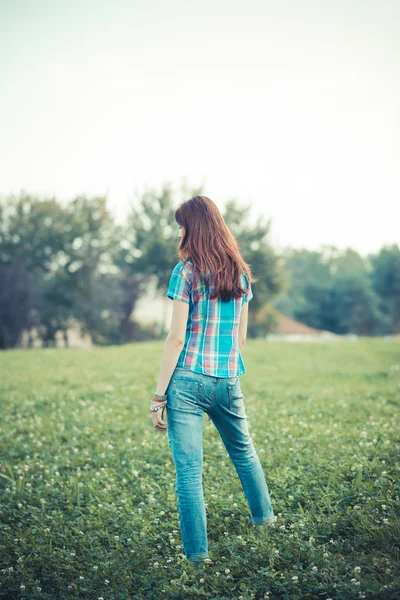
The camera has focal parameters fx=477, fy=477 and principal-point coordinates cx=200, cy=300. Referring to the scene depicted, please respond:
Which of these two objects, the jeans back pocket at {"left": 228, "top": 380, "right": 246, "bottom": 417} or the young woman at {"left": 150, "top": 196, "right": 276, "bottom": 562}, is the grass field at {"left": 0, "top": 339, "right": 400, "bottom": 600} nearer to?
the young woman at {"left": 150, "top": 196, "right": 276, "bottom": 562}

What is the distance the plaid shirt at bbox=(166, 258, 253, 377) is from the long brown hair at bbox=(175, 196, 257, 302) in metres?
0.07

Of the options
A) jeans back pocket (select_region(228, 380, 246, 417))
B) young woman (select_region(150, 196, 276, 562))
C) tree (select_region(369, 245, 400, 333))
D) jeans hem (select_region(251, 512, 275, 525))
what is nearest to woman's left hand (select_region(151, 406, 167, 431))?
young woman (select_region(150, 196, 276, 562))

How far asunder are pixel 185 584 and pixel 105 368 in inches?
416

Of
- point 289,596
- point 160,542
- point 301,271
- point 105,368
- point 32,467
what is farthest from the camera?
point 301,271

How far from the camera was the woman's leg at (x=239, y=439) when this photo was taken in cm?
358

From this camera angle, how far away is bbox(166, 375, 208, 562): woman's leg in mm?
3449

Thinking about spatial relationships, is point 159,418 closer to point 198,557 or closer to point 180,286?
point 180,286

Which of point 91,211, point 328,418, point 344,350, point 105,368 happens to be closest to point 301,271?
point 91,211

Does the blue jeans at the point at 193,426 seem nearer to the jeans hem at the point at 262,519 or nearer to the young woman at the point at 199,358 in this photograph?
the young woman at the point at 199,358

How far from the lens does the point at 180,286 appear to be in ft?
11.5

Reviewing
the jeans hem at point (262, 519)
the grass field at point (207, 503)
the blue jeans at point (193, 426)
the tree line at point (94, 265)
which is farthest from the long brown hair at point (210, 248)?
the tree line at point (94, 265)

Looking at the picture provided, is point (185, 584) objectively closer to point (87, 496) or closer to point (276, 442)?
point (87, 496)

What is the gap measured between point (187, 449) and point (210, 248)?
1.49 meters

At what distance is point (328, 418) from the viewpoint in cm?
749
